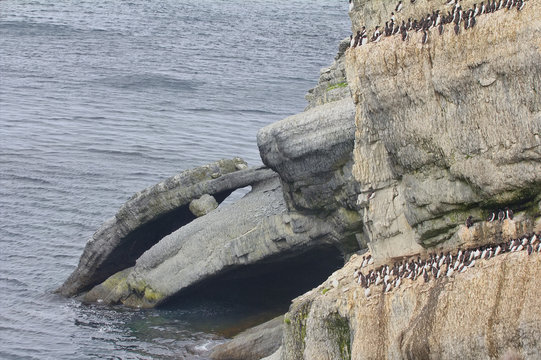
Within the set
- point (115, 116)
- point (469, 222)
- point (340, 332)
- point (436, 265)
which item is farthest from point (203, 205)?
point (115, 116)

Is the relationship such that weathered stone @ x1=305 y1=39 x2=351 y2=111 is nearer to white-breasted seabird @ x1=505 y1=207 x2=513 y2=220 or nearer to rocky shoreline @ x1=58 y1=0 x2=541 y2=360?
rocky shoreline @ x1=58 y1=0 x2=541 y2=360

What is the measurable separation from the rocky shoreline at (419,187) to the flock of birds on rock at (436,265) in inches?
12.7

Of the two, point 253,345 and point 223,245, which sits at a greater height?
point 223,245

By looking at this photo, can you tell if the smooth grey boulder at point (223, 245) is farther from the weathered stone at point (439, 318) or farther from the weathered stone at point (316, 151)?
the weathered stone at point (439, 318)

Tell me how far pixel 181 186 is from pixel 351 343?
1968 cm

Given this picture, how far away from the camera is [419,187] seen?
35.7 metres

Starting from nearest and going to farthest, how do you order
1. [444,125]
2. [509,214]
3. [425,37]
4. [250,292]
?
[509,214] → [425,37] → [444,125] → [250,292]

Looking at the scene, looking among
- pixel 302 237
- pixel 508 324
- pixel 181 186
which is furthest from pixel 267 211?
pixel 508 324

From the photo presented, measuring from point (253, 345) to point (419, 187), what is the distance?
41.1ft

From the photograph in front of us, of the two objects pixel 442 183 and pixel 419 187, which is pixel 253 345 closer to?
pixel 419 187

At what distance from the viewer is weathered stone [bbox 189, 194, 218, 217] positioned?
53.2m

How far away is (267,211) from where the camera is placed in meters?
49.3

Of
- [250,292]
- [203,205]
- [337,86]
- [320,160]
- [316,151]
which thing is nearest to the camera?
[316,151]

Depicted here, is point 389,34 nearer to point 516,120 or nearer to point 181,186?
point 516,120
